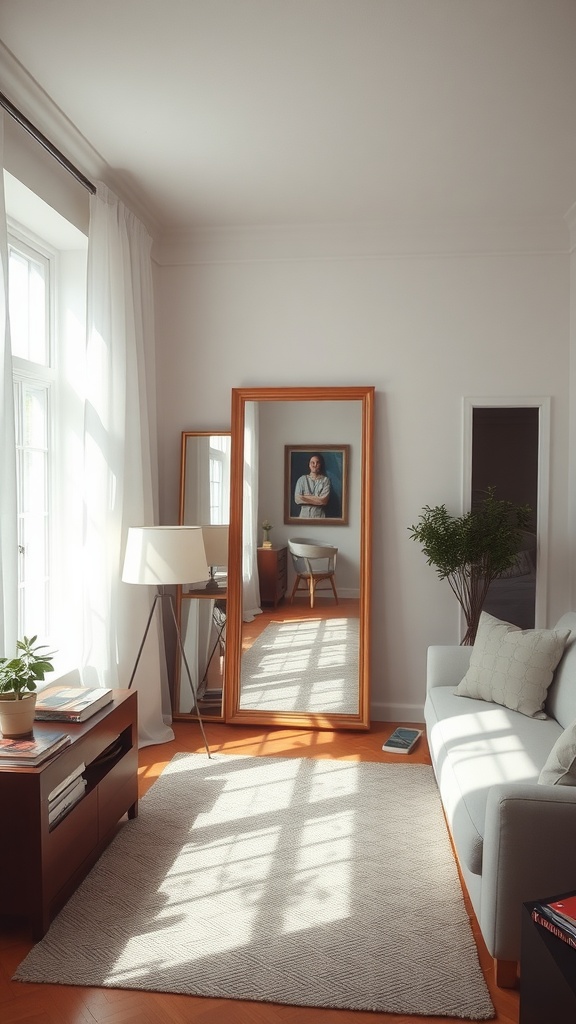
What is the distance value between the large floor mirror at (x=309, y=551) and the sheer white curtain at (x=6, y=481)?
1.96m

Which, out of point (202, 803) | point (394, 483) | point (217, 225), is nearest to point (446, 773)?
point (202, 803)

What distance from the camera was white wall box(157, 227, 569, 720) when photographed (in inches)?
172

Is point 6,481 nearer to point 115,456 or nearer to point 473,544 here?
point 115,456

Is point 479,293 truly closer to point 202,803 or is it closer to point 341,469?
point 341,469

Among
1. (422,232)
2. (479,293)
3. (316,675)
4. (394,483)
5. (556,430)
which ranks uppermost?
(422,232)

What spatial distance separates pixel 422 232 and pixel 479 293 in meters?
0.52

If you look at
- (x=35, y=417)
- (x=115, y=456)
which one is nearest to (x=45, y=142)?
(x=35, y=417)

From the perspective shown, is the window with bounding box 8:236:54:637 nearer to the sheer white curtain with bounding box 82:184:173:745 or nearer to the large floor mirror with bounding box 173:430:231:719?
the sheer white curtain with bounding box 82:184:173:745

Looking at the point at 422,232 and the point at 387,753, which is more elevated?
the point at 422,232

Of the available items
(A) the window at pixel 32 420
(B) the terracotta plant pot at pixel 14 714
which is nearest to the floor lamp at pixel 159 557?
(A) the window at pixel 32 420

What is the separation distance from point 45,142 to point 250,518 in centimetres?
231

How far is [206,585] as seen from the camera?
457 centimetres

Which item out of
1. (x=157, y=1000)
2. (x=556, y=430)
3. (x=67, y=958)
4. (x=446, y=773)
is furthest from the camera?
(x=556, y=430)

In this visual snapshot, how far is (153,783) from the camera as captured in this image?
353cm
